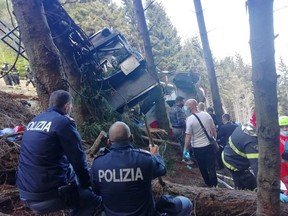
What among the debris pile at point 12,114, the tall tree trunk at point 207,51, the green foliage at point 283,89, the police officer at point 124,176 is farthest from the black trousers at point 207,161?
the green foliage at point 283,89

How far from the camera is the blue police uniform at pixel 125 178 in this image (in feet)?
8.47

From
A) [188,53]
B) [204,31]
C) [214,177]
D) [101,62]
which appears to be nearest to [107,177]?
[214,177]

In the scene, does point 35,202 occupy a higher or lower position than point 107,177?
lower

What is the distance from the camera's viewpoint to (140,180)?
2.62 m

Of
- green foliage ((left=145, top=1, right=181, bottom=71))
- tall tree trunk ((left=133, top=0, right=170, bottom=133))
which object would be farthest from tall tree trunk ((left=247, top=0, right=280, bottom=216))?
green foliage ((left=145, top=1, right=181, bottom=71))

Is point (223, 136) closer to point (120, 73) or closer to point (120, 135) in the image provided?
point (120, 73)

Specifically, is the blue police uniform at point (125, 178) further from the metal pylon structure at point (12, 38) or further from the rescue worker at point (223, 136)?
the rescue worker at point (223, 136)

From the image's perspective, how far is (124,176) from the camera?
8.42 feet

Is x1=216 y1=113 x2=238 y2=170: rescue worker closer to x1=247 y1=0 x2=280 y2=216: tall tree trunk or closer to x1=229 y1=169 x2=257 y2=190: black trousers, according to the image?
x1=229 y1=169 x2=257 y2=190: black trousers

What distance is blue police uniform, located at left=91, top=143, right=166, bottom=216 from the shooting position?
2582 millimetres

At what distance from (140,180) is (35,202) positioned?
104 cm

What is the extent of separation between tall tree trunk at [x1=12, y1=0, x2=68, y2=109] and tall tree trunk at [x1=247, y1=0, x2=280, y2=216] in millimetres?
2513

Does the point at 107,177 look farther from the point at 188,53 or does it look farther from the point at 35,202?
the point at 188,53

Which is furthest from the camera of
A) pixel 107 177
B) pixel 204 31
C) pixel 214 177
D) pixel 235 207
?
pixel 204 31
